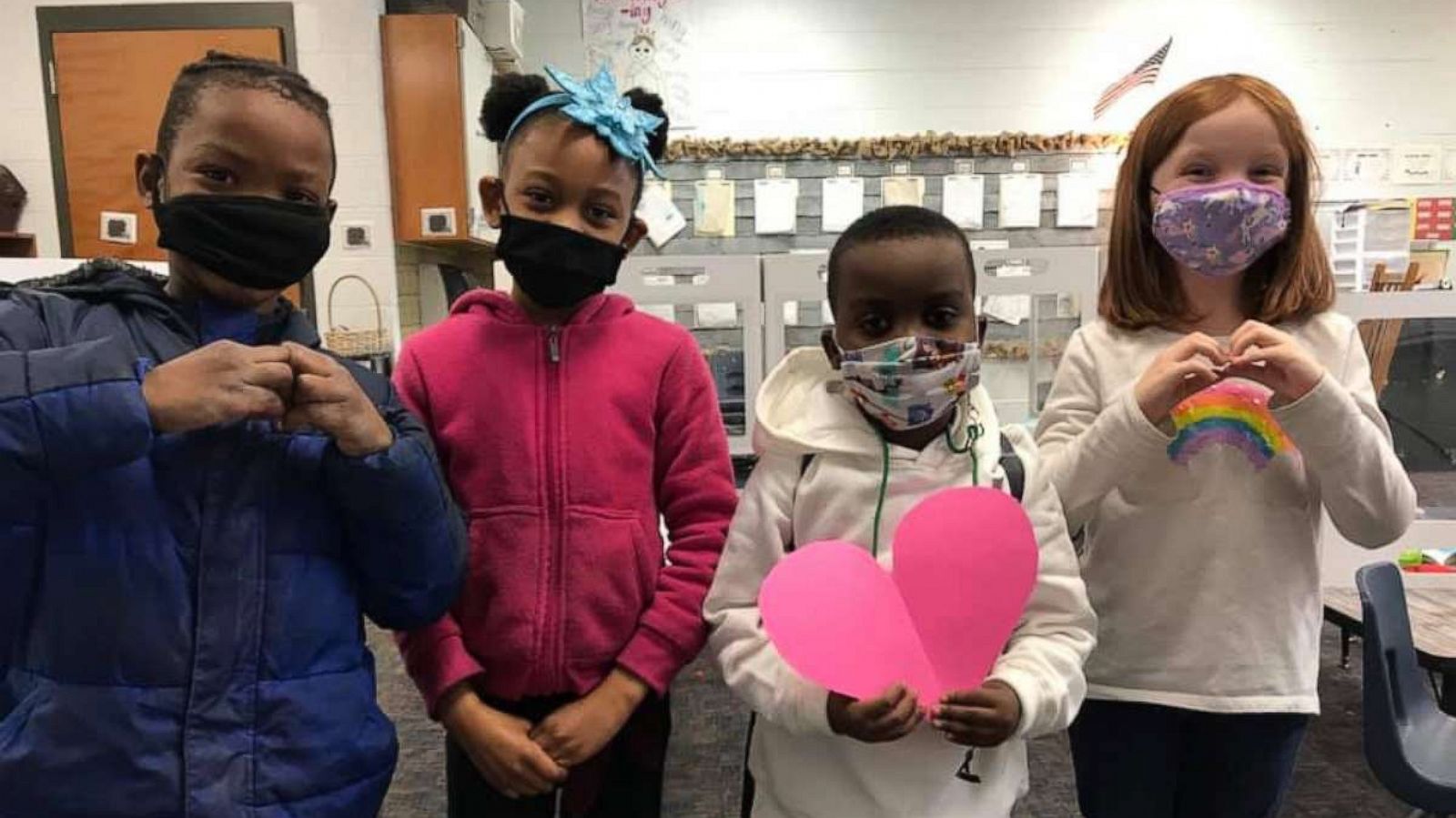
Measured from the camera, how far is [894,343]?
3.45ft

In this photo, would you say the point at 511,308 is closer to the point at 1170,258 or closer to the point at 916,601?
the point at 916,601

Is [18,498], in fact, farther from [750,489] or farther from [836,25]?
[836,25]

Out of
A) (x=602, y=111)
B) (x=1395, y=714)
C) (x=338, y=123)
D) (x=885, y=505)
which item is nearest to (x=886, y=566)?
(x=885, y=505)

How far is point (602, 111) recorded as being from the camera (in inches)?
44.5

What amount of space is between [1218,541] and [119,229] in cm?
433

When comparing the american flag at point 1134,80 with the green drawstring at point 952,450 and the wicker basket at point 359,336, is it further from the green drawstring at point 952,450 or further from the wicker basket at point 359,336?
the green drawstring at point 952,450

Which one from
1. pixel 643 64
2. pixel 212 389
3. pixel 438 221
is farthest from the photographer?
pixel 643 64

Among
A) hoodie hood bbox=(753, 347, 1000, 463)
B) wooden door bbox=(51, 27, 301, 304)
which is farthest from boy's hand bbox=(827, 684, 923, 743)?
wooden door bbox=(51, 27, 301, 304)

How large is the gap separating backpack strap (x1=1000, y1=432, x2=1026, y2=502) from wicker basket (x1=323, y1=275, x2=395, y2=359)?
3.29 metres

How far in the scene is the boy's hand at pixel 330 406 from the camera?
892 mm

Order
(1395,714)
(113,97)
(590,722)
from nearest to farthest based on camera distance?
(590,722) → (1395,714) → (113,97)

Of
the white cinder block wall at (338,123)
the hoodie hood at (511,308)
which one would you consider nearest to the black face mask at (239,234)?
the hoodie hood at (511,308)

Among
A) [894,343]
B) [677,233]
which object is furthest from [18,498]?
[677,233]

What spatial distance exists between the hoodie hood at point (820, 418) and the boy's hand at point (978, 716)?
27 centimetres
